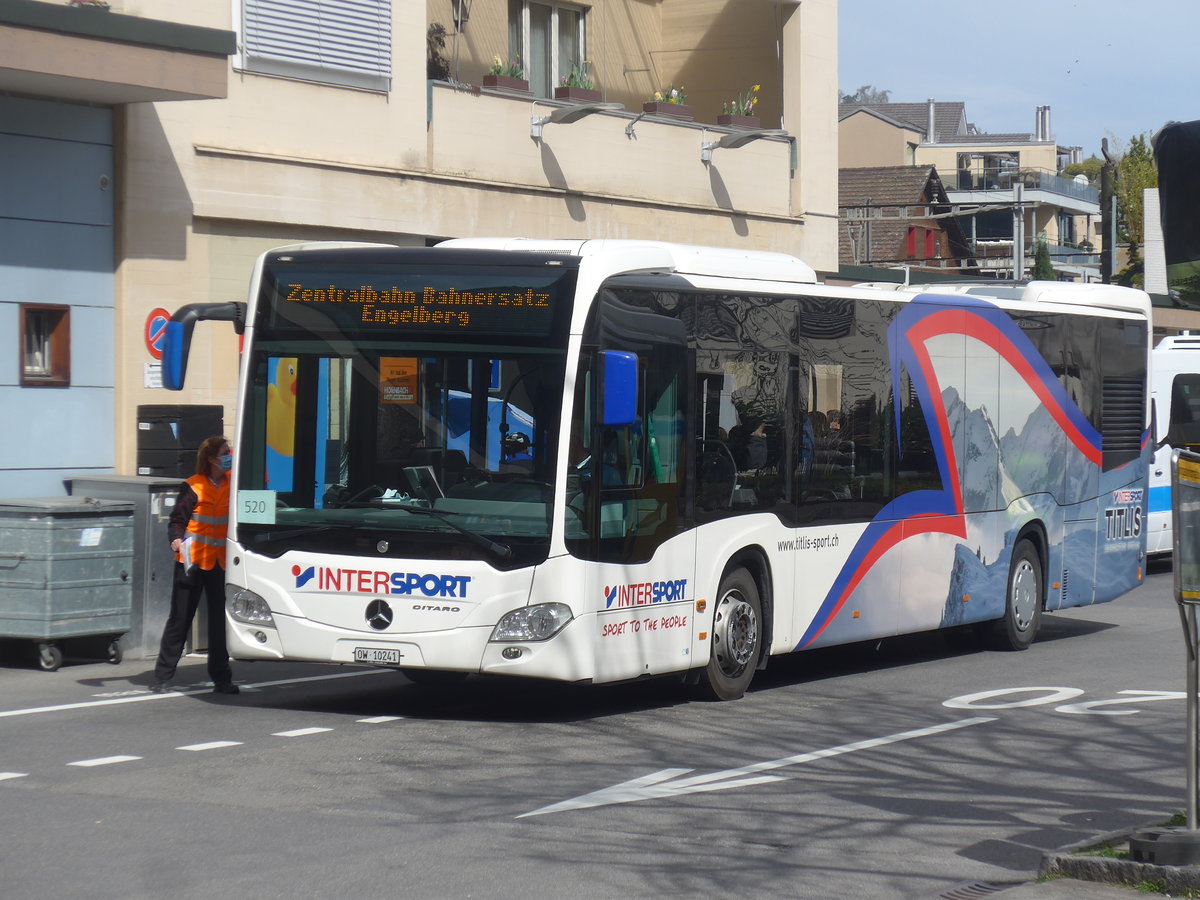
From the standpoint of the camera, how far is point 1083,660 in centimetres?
1462

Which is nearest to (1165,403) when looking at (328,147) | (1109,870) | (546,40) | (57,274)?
(546,40)

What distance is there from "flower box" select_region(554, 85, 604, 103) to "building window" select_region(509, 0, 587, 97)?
140 cm

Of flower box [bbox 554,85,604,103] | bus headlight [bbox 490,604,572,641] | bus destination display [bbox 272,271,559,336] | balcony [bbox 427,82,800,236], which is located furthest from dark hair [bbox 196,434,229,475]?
flower box [bbox 554,85,604,103]

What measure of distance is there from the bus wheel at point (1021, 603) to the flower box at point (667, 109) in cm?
918

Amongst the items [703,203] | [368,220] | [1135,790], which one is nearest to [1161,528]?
[703,203]

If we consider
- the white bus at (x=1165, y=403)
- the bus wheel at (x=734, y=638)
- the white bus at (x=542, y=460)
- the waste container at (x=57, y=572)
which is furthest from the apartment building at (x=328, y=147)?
the bus wheel at (x=734, y=638)

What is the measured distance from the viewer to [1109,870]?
6664mm

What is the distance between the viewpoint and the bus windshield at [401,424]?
408 inches

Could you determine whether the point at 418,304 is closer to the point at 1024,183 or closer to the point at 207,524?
the point at 207,524

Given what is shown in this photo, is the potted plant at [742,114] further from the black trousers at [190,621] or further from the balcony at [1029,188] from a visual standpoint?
the balcony at [1029,188]

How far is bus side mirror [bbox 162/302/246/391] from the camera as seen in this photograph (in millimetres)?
10961

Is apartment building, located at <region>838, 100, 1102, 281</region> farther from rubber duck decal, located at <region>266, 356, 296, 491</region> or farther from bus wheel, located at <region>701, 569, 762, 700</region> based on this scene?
rubber duck decal, located at <region>266, 356, 296, 491</region>

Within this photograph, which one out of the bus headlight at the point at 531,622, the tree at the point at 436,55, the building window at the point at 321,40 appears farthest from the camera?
the tree at the point at 436,55

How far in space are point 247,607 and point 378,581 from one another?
0.98 meters
